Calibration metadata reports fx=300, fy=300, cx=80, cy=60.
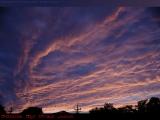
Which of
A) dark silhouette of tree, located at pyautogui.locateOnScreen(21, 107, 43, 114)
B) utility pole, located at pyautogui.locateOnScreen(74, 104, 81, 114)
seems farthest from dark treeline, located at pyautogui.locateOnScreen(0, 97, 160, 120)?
utility pole, located at pyautogui.locateOnScreen(74, 104, 81, 114)

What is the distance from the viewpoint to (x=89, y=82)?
11219mm

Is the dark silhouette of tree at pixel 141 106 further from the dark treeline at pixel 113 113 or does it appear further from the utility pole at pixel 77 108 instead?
the utility pole at pixel 77 108

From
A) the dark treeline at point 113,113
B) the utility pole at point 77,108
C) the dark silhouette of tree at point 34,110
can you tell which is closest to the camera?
the utility pole at point 77,108

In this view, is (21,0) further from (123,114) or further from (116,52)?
(123,114)

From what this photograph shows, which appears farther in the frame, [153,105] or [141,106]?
[153,105]

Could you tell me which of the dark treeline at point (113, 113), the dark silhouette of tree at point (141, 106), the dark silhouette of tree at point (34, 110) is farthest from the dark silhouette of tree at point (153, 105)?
the dark silhouette of tree at point (34, 110)

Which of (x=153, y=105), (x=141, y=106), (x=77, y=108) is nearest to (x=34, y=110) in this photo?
(x=77, y=108)

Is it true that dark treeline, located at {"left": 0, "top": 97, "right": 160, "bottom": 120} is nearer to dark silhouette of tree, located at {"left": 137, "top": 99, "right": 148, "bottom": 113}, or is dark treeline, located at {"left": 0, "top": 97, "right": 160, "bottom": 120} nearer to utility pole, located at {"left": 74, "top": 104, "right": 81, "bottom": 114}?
dark silhouette of tree, located at {"left": 137, "top": 99, "right": 148, "bottom": 113}

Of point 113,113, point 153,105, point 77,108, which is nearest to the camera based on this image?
point 77,108

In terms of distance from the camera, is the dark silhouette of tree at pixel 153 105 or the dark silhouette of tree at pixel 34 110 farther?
the dark silhouette of tree at pixel 153 105

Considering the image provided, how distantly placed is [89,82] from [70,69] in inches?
34.0

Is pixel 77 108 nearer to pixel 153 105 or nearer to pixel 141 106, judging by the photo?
pixel 141 106

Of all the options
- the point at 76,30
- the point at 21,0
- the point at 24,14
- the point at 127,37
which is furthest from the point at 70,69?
the point at 21,0

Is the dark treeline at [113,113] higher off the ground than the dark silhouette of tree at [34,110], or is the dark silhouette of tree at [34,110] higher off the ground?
the dark silhouette of tree at [34,110]
